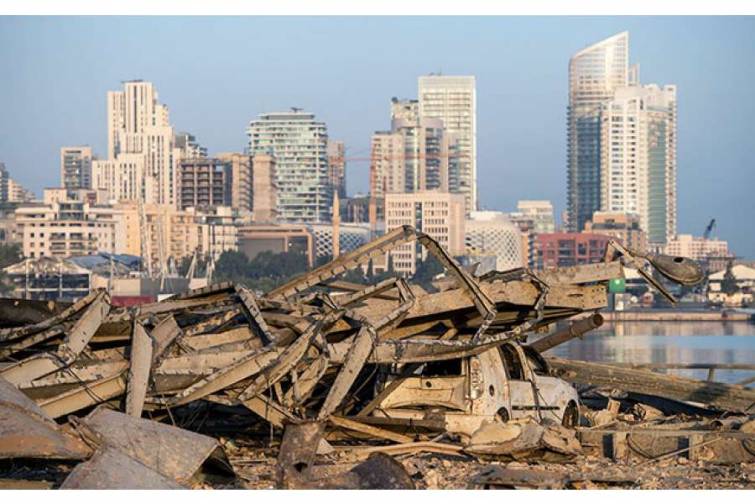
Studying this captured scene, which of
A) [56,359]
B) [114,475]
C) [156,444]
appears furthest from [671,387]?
[114,475]

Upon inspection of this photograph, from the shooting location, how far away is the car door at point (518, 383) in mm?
12789

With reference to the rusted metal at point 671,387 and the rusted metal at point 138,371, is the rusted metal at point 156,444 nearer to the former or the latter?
the rusted metal at point 138,371

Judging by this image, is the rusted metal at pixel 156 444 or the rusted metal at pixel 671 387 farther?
the rusted metal at pixel 671 387

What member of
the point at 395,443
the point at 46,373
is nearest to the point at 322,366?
the point at 395,443

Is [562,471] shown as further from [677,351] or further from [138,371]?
[677,351]

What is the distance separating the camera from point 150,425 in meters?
9.95

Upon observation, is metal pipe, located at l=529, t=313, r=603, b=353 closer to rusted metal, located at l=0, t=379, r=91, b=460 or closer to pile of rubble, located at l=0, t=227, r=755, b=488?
pile of rubble, located at l=0, t=227, r=755, b=488

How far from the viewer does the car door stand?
12789mm

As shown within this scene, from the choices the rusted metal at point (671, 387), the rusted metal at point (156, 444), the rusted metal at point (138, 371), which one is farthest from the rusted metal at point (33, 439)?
the rusted metal at point (671, 387)

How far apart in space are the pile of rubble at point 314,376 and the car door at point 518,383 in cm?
1

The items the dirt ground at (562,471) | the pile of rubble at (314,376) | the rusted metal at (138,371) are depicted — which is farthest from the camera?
the rusted metal at (138,371)

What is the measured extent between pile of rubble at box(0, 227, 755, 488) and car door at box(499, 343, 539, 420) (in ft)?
0.05

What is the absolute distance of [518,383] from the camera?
42.3 feet

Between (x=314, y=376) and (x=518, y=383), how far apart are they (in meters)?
2.00
